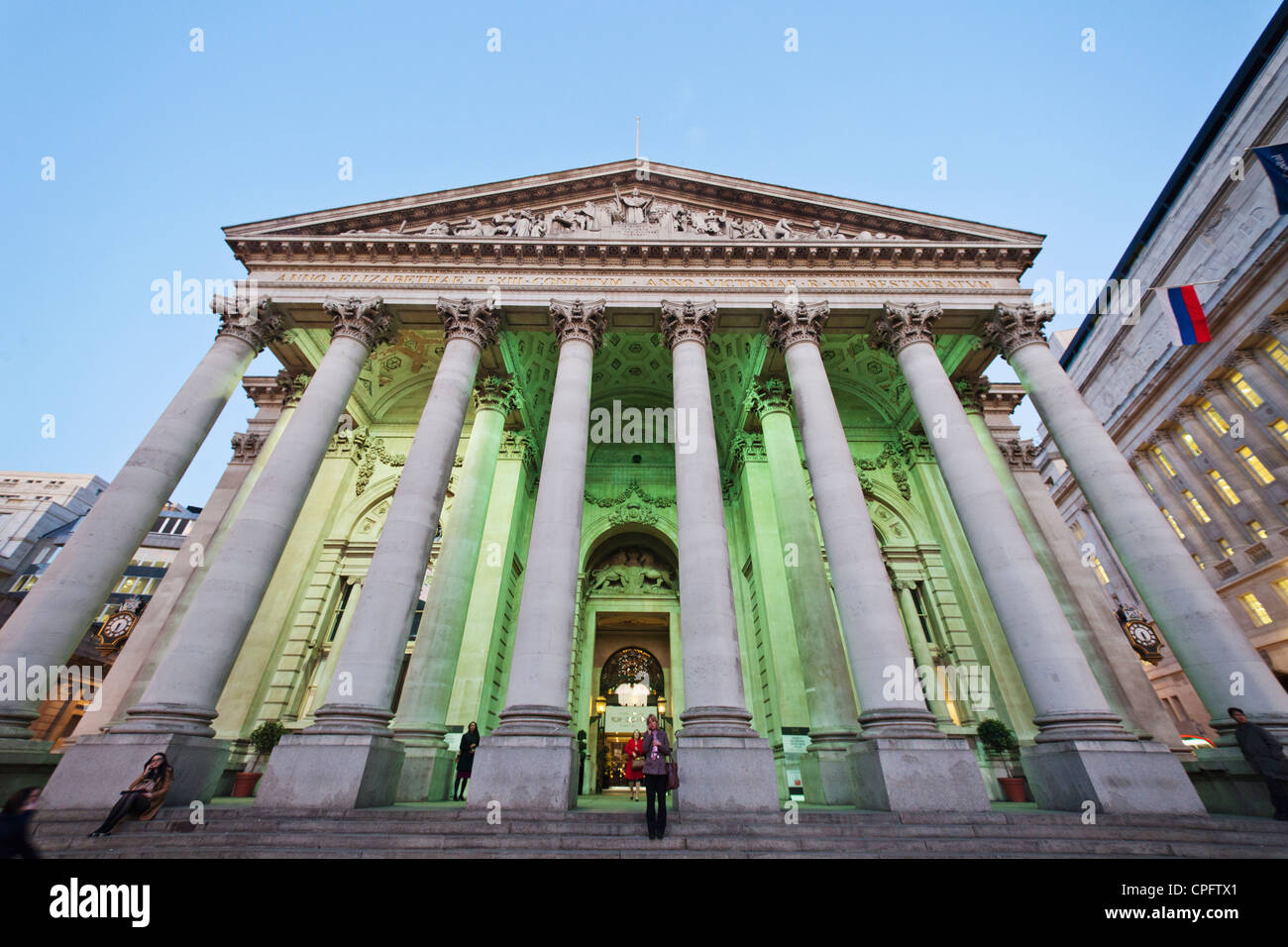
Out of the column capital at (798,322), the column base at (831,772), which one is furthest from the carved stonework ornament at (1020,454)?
the column base at (831,772)

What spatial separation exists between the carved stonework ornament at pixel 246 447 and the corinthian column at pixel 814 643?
16.7 m

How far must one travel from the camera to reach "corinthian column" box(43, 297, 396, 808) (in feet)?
27.1

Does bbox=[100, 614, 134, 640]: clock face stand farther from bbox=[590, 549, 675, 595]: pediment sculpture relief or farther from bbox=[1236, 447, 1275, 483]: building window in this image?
bbox=[1236, 447, 1275, 483]: building window

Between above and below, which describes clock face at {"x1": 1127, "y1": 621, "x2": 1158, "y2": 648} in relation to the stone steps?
above

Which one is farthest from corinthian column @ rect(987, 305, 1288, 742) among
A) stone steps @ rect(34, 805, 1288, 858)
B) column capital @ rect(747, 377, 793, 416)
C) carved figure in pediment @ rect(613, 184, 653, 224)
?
carved figure in pediment @ rect(613, 184, 653, 224)

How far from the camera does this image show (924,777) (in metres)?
8.40

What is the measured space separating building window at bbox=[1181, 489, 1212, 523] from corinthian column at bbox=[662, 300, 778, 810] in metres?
33.1

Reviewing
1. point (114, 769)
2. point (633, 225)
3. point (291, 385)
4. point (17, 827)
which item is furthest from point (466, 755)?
point (633, 225)

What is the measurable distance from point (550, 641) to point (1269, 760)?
11581 mm

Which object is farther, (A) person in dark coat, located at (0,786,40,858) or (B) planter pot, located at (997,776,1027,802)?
(B) planter pot, located at (997,776,1027,802)

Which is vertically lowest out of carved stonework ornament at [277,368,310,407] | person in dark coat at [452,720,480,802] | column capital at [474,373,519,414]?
person in dark coat at [452,720,480,802]

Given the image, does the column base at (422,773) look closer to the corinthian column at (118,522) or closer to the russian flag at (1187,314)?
the corinthian column at (118,522)
